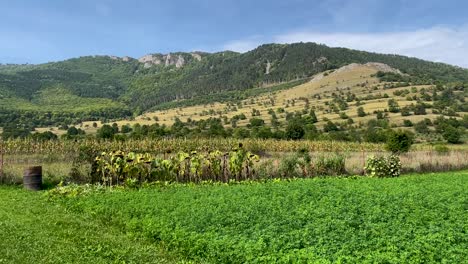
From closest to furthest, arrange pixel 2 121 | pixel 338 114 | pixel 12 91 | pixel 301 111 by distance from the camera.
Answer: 1. pixel 338 114
2. pixel 301 111
3. pixel 2 121
4. pixel 12 91

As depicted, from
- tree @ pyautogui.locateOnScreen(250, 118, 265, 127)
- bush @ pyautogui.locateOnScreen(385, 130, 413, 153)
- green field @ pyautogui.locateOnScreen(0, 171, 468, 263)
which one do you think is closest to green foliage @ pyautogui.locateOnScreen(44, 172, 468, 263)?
green field @ pyautogui.locateOnScreen(0, 171, 468, 263)

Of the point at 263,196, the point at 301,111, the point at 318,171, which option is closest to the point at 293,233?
the point at 263,196

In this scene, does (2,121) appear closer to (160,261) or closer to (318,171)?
(318,171)

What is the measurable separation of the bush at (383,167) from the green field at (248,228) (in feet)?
46.8

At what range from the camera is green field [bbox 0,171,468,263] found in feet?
32.2

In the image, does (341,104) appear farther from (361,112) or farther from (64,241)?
(64,241)

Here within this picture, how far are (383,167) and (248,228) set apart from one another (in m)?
23.3

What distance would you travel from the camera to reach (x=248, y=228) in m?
12.2

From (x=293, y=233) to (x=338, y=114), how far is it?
88.2 m

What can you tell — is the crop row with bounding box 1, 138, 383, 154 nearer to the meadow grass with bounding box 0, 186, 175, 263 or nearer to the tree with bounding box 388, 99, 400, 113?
the meadow grass with bounding box 0, 186, 175, 263

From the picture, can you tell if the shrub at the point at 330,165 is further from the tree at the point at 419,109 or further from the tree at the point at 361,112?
the tree at the point at 361,112

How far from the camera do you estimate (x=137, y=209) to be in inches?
633

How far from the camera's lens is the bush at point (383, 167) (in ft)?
108

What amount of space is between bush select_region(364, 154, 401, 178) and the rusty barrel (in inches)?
892
